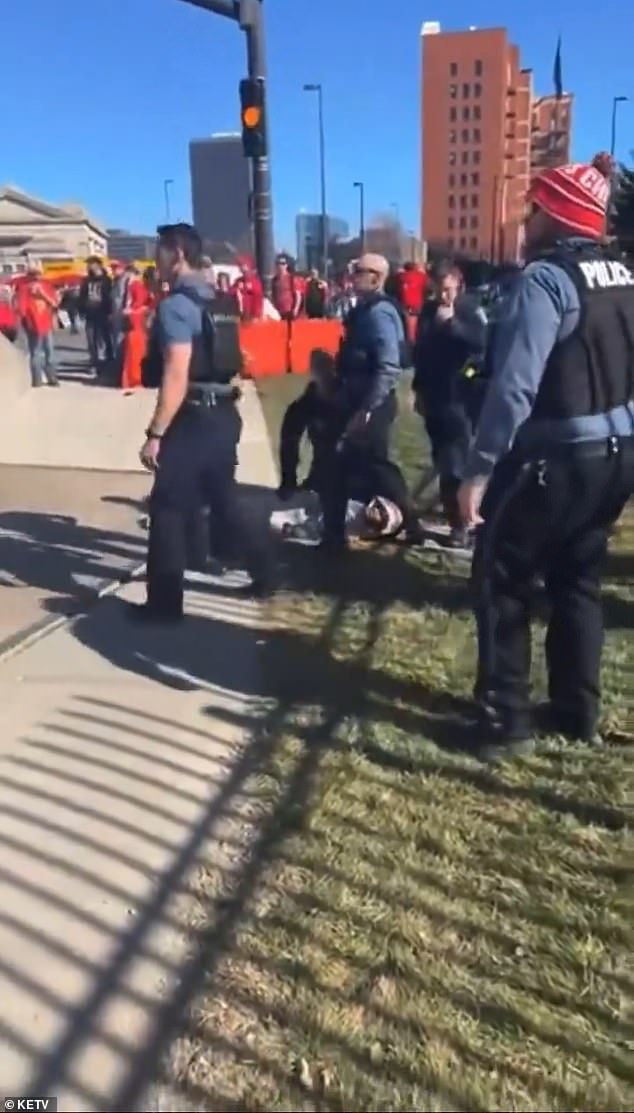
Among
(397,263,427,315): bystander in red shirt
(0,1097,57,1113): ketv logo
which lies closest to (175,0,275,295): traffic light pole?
(397,263,427,315): bystander in red shirt

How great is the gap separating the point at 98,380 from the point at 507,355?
14463 mm

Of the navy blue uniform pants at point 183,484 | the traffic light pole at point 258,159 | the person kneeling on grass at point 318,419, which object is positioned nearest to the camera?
the navy blue uniform pants at point 183,484

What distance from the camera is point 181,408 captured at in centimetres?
516

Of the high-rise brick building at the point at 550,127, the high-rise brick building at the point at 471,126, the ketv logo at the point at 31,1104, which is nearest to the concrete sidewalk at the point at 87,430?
the ketv logo at the point at 31,1104

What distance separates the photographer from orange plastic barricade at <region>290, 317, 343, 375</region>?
16812 mm

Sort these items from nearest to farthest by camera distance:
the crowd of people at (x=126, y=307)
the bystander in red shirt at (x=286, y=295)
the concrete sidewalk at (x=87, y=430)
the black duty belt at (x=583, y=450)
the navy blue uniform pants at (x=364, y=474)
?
the black duty belt at (x=583, y=450)
the navy blue uniform pants at (x=364, y=474)
the concrete sidewalk at (x=87, y=430)
the crowd of people at (x=126, y=307)
the bystander in red shirt at (x=286, y=295)

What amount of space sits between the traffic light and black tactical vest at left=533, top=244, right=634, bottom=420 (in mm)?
11016

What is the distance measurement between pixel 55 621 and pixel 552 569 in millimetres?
2617

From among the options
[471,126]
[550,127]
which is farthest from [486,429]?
[471,126]

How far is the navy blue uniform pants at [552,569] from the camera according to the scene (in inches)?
140

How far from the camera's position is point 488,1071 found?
7.93 ft

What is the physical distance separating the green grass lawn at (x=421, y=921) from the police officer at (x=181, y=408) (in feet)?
3.08

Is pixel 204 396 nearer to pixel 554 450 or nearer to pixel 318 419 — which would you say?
pixel 318 419

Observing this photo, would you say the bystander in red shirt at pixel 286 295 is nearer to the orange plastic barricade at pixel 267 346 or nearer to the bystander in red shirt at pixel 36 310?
the orange plastic barricade at pixel 267 346
